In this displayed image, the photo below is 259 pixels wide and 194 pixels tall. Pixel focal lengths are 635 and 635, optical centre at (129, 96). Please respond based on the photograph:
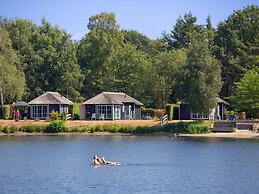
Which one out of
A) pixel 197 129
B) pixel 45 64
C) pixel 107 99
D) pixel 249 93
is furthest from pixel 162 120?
pixel 45 64

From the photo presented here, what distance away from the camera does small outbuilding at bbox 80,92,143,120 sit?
279ft

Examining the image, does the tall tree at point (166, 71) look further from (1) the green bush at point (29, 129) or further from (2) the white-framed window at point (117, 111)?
(1) the green bush at point (29, 129)

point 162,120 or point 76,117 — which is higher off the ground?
point 76,117

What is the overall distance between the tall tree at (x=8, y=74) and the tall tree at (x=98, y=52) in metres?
15.5

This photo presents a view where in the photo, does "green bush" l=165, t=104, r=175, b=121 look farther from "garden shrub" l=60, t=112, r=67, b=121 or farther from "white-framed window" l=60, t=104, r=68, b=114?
"white-framed window" l=60, t=104, r=68, b=114

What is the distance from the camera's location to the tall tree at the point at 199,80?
2891 inches

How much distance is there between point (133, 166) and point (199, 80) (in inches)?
1156

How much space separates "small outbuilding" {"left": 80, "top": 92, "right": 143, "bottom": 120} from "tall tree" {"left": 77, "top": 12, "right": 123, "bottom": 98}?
13582mm

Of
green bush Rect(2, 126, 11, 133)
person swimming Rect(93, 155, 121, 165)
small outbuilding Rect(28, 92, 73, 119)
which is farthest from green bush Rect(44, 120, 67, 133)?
person swimming Rect(93, 155, 121, 165)

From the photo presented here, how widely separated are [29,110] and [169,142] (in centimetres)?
2895

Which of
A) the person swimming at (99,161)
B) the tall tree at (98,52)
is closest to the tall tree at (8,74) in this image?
the tall tree at (98,52)

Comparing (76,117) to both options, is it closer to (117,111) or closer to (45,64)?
(117,111)

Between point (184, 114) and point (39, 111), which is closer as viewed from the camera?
point (184, 114)

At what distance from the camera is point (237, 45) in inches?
3907
